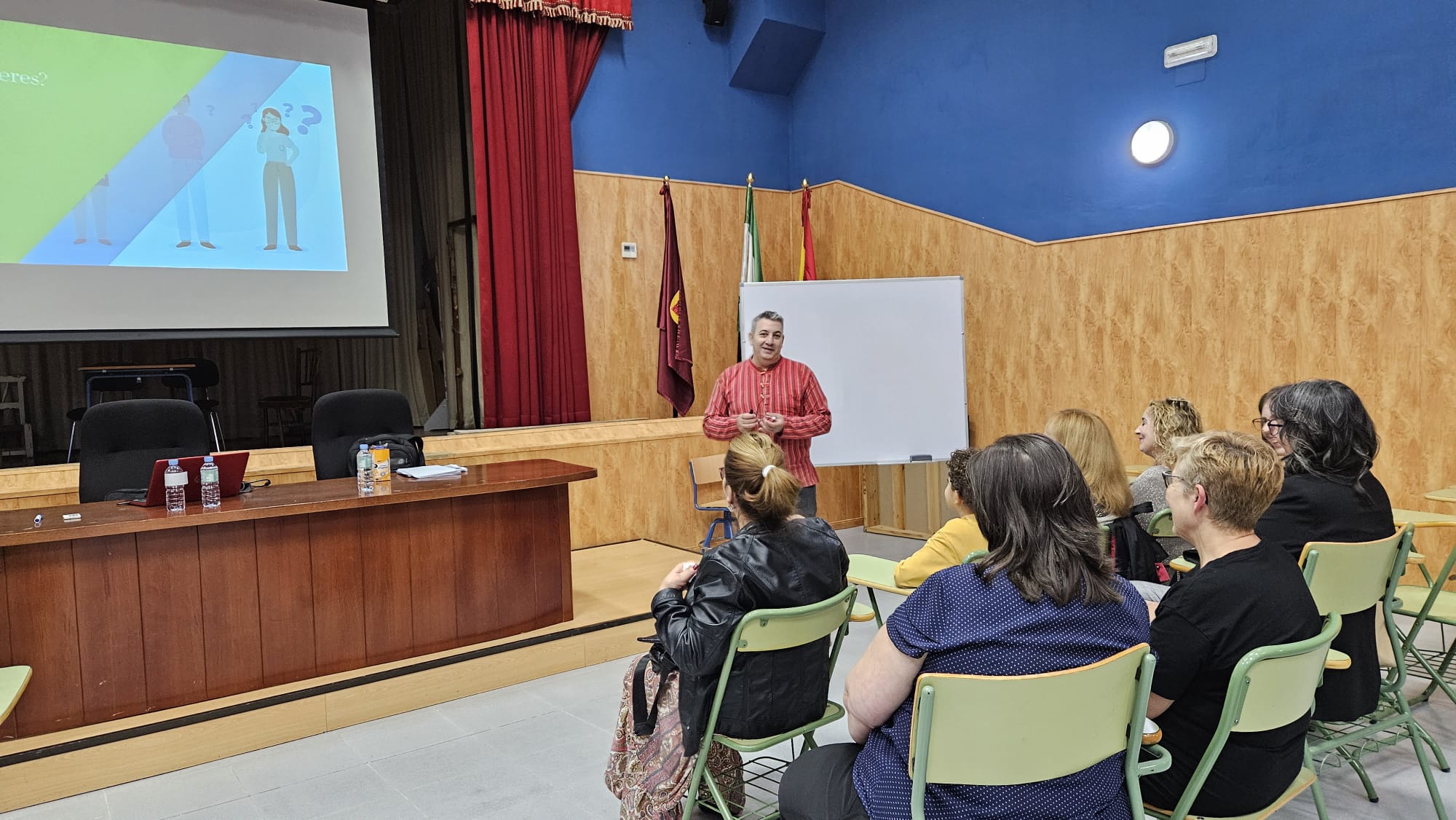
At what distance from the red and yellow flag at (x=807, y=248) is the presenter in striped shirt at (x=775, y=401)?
2.18m

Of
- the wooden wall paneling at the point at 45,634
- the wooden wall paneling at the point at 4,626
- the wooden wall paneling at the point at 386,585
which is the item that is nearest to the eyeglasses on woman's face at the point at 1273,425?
the wooden wall paneling at the point at 386,585

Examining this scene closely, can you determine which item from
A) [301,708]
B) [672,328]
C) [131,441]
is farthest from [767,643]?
[672,328]

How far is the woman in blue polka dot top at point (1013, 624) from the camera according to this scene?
148 cm

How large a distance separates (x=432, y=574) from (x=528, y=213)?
3094mm

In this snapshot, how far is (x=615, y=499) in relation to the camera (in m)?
5.71

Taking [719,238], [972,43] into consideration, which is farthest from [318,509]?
[972,43]

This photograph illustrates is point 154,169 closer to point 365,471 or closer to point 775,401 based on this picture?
Result: point 365,471

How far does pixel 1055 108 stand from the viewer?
571cm

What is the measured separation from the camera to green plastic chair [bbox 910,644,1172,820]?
4.69 feet

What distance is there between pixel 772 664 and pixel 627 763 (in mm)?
490

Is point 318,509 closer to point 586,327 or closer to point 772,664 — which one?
point 772,664

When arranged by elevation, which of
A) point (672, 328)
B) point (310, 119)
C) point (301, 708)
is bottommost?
point (301, 708)

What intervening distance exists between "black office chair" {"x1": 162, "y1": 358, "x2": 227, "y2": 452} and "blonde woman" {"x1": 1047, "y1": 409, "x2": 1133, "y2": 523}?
4.32 metres

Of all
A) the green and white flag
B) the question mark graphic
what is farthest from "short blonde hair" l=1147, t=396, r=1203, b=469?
the question mark graphic
